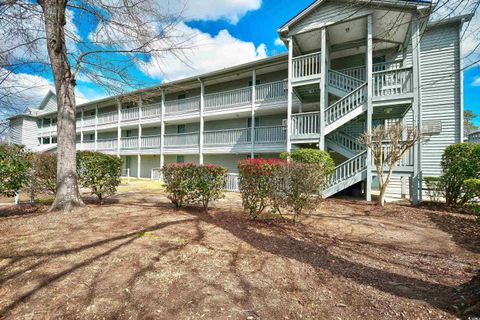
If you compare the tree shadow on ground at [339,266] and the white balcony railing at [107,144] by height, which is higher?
the white balcony railing at [107,144]

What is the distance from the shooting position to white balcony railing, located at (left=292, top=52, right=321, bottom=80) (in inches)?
457

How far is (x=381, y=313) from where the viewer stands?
Answer: 87.8 inches

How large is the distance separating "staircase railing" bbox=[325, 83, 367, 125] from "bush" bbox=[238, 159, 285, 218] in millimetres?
6645

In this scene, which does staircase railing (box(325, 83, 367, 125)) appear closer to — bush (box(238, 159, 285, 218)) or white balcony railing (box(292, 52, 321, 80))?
white balcony railing (box(292, 52, 321, 80))

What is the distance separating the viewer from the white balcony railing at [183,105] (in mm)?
17592

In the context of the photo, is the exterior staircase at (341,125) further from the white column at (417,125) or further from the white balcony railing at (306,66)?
the white column at (417,125)

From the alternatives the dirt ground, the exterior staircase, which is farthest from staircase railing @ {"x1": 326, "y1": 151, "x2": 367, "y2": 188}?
the dirt ground

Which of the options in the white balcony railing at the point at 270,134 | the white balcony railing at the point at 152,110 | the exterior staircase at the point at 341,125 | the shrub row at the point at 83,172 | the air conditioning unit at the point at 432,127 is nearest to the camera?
the shrub row at the point at 83,172

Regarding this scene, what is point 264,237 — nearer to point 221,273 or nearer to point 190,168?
point 221,273

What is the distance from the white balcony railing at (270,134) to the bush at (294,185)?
8.14m

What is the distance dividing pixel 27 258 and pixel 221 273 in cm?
295

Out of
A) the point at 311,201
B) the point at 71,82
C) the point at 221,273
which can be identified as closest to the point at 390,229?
the point at 311,201

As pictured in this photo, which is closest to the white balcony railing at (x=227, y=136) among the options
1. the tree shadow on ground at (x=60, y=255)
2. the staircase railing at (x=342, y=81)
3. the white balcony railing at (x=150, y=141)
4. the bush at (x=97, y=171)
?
the white balcony railing at (x=150, y=141)

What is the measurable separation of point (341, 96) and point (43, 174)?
1334 centimetres
